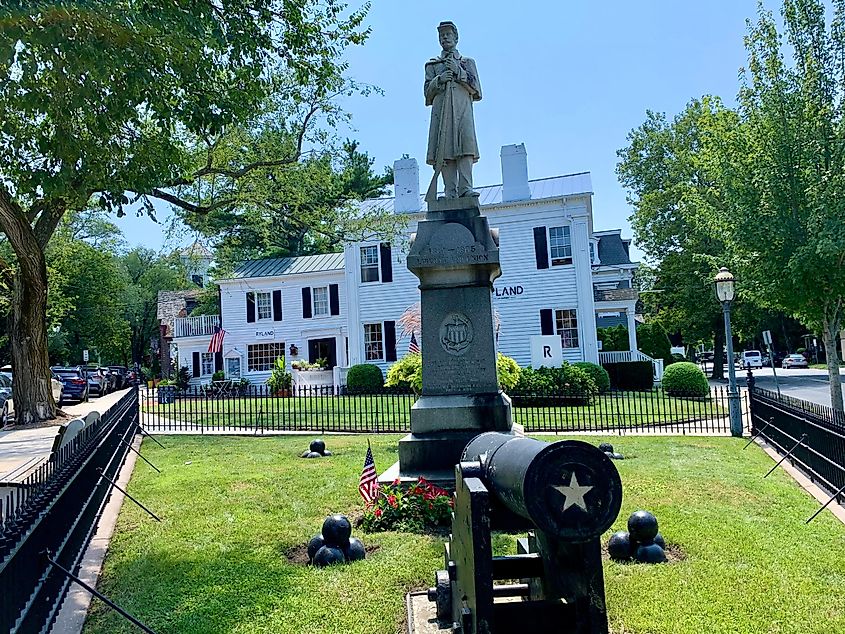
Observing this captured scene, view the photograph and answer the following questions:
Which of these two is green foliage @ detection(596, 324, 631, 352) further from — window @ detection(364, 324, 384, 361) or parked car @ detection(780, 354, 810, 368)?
parked car @ detection(780, 354, 810, 368)

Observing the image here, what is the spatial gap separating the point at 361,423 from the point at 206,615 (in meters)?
12.5

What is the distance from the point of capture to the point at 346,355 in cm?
3447

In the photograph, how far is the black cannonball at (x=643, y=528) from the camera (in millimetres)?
5387

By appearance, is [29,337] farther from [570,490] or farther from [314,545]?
[570,490]

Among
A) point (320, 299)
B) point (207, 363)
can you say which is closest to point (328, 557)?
point (320, 299)

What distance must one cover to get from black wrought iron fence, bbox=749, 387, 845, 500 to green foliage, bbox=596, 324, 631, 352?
22.3m

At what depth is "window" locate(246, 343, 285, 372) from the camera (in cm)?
3591

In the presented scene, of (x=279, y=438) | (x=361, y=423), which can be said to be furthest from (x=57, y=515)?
(x=361, y=423)

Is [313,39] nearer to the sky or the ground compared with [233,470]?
nearer to the sky

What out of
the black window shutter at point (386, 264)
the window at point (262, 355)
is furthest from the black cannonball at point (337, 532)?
the window at point (262, 355)

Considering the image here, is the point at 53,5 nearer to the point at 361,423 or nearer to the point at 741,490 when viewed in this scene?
the point at 741,490

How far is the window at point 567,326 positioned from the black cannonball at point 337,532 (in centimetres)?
2394

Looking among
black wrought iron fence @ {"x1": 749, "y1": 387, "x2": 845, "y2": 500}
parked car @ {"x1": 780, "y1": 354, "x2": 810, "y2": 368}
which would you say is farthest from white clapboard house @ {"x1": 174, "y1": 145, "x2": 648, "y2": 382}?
parked car @ {"x1": 780, "y1": 354, "x2": 810, "y2": 368}

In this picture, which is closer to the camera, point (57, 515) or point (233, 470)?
point (57, 515)
